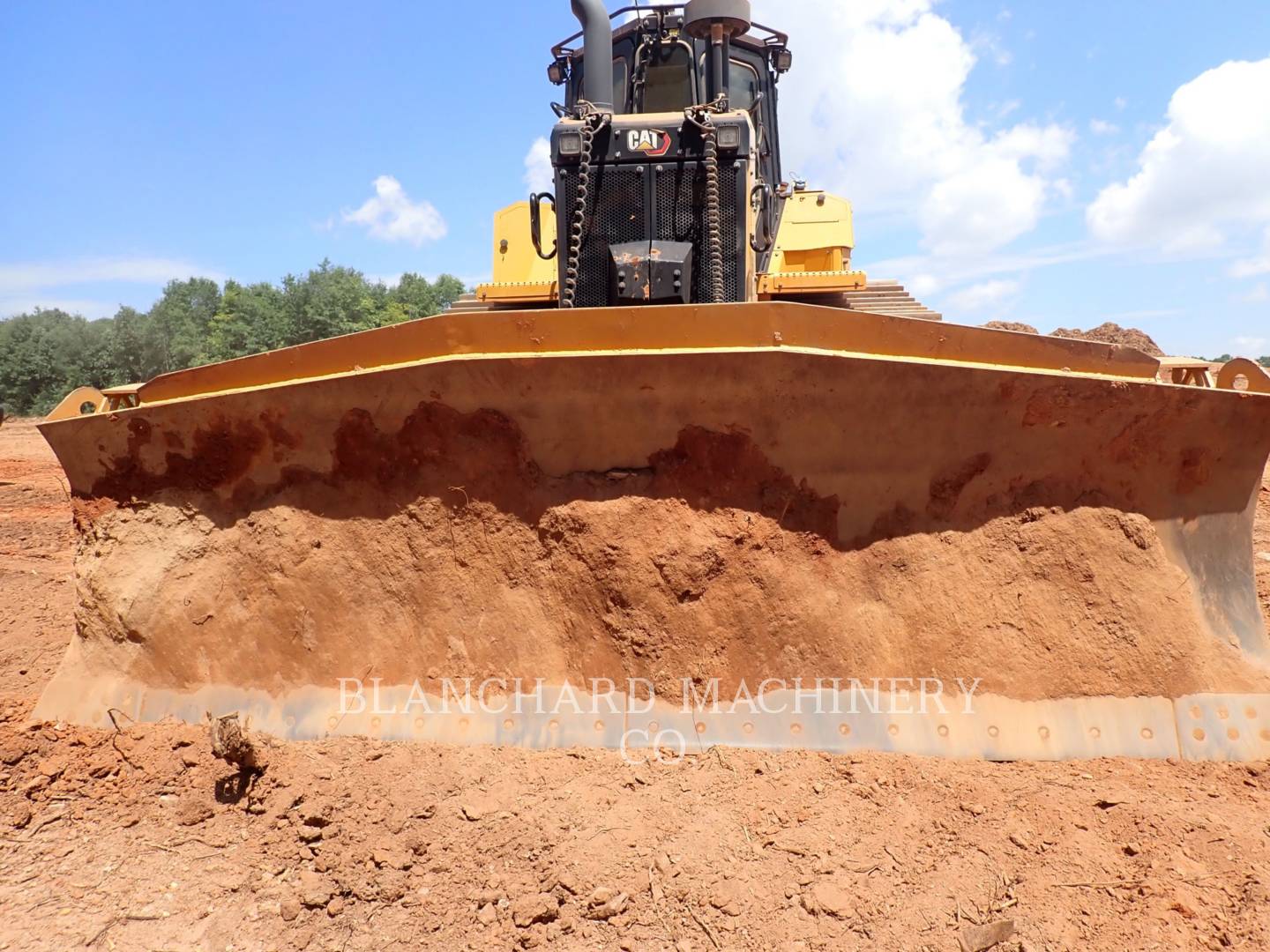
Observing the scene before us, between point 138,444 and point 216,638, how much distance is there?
891mm

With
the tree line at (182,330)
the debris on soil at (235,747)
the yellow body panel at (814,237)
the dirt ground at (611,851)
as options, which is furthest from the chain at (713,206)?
the tree line at (182,330)

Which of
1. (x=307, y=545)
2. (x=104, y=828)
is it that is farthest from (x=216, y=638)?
(x=104, y=828)

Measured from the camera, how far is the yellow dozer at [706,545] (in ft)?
10.2

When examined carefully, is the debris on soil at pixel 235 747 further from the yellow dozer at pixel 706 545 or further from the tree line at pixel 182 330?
the tree line at pixel 182 330

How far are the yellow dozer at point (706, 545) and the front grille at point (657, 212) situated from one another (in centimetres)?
168

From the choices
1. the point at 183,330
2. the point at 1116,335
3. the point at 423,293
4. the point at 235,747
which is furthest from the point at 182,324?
the point at 235,747

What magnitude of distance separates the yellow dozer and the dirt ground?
8.5 inches

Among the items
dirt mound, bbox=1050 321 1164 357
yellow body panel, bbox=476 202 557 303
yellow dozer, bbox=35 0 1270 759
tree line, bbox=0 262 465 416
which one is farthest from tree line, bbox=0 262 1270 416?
yellow dozer, bbox=35 0 1270 759

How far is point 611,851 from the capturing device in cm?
260

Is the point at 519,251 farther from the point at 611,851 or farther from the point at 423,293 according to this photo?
the point at 423,293

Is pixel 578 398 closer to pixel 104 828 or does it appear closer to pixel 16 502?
pixel 104 828

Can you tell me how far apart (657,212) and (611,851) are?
3317 mm

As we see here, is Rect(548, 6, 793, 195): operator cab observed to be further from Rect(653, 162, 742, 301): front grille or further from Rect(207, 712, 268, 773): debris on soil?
Rect(207, 712, 268, 773): debris on soil

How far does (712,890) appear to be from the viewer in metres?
2.43
